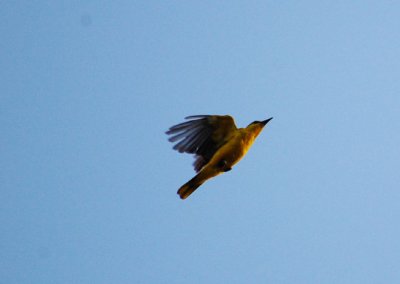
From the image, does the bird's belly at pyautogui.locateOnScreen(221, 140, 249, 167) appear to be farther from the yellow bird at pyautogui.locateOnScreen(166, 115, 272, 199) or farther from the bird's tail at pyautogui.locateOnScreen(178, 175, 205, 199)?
the bird's tail at pyautogui.locateOnScreen(178, 175, 205, 199)

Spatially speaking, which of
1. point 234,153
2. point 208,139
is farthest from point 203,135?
point 234,153

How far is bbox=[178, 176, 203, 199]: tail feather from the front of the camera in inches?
365

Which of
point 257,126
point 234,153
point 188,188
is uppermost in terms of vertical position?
point 257,126

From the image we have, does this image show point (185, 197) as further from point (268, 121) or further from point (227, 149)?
point (268, 121)

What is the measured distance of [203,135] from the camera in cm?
1003

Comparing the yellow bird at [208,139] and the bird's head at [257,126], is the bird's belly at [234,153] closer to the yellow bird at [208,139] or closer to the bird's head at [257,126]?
the yellow bird at [208,139]

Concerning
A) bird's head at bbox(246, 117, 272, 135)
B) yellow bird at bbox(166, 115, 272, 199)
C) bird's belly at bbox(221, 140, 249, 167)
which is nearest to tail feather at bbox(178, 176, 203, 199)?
yellow bird at bbox(166, 115, 272, 199)

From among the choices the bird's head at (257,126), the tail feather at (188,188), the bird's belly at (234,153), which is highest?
the bird's head at (257,126)

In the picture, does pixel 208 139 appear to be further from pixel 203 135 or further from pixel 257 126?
pixel 257 126

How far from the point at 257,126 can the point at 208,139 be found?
3.20 feet

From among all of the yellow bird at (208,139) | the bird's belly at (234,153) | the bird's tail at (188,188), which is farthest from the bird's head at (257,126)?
the bird's tail at (188,188)

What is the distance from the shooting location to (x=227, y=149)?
30.4 feet

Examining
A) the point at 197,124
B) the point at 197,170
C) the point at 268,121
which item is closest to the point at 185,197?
the point at 197,170

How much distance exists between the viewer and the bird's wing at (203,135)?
9.86 meters
